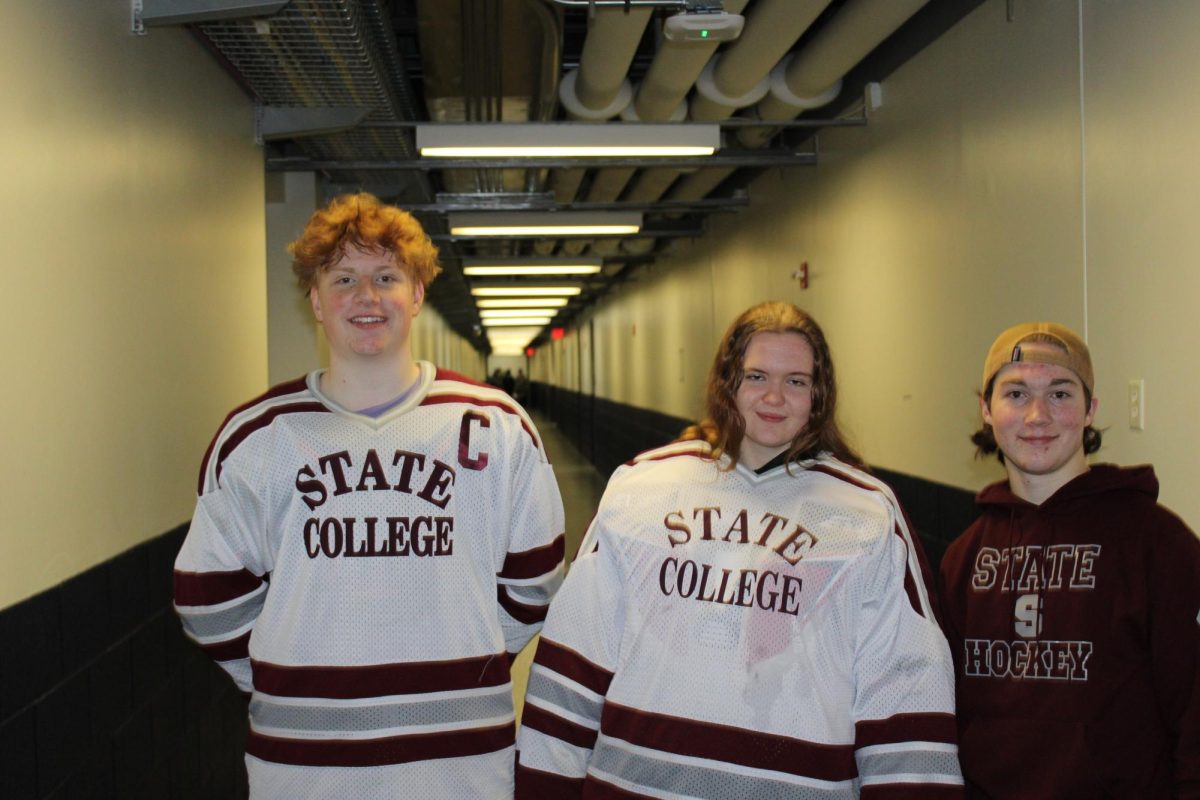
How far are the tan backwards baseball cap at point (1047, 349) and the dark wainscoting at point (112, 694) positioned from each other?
1792 mm

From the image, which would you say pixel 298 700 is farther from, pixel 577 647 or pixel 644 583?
pixel 644 583

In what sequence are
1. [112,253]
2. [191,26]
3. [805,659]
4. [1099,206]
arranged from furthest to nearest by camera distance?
1. [191,26]
2. [1099,206]
3. [112,253]
4. [805,659]

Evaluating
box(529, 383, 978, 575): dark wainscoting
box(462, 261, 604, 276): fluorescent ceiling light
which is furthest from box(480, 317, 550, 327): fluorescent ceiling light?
box(462, 261, 604, 276): fluorescent ceiling light

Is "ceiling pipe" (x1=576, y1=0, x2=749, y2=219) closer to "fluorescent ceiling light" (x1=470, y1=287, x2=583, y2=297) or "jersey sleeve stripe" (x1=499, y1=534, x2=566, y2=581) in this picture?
"jersey sleeve stripe" (x1=499, y1=534, x2=566, y2=581)

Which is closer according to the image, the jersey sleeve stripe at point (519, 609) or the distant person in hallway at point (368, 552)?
the distant person in hallway at point (368, 552)

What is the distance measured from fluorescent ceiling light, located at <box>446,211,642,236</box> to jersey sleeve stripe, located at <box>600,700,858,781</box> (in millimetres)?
5744

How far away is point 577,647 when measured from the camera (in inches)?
64.2

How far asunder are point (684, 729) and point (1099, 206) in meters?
2.17

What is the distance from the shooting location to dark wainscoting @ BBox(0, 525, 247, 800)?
6.61 ft

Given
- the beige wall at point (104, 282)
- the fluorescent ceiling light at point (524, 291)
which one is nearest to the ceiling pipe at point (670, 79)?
the beige wall at point (104, 282)

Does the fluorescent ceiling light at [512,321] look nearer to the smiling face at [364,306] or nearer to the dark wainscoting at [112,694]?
the dark wainscoting at [112,694]

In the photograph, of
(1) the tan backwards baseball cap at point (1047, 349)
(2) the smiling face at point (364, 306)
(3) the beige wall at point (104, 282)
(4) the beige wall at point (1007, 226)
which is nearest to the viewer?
(1) the tan backwards baseball cap at point (1047, 349)

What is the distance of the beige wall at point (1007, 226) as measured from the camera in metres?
2.67

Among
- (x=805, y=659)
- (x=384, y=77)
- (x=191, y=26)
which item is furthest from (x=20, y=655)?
(x=384, y=77)
